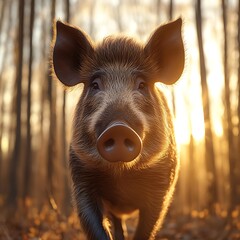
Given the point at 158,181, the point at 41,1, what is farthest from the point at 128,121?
the point at 41,1

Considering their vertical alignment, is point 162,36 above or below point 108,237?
above

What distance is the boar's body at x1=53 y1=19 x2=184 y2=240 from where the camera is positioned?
429 centimetres

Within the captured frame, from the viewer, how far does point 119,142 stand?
11.4ft

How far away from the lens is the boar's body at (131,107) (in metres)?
4.29

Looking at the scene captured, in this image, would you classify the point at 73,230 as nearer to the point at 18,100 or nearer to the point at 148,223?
the point at 148,223

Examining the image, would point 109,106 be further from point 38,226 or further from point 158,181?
point 38,226

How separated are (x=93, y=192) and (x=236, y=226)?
17.4ft

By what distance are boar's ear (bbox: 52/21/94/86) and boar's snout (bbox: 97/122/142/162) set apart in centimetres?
152

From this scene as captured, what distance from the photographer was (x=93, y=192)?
462cm

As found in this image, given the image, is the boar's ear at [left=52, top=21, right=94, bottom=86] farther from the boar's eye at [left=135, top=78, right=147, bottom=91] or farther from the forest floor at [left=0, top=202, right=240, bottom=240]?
the forest floor at [left=0, top=202, right=240, bottom=240]

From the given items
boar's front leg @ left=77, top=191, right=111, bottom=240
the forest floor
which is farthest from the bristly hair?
the forest floor

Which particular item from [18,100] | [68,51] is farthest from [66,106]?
[68,51]

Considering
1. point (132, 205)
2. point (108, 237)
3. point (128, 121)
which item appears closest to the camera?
point (128, 121)

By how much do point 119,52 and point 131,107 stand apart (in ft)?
3.28
